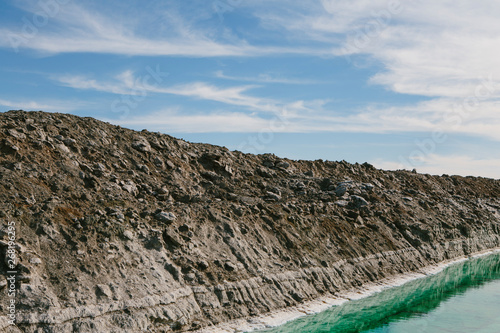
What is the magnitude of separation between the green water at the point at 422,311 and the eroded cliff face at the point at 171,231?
1532mm

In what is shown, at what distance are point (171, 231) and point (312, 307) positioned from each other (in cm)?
733

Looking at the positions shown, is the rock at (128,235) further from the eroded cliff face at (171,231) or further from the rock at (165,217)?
the rock at (165,217)

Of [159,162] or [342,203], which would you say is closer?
[159,162]

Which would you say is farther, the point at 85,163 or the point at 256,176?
the point at 256,176

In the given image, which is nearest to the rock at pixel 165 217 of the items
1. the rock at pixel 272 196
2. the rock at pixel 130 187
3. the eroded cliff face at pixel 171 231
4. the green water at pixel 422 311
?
the eroded cliff face at pixel 171 231

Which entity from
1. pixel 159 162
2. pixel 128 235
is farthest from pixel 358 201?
pixel 128 235

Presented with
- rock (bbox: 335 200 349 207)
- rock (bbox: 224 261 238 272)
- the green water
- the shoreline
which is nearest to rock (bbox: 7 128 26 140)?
rock (bbox: 224 261 238 272)

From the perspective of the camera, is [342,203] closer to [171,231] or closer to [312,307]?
[312,307]

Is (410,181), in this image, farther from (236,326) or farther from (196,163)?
(236,326)

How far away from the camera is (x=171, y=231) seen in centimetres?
1983

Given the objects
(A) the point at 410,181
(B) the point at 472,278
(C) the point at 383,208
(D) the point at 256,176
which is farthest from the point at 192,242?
(A) the point at 410,181

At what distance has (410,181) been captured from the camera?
48.1 meters

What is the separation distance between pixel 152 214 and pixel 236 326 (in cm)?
623

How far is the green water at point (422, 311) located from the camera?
19.5m
